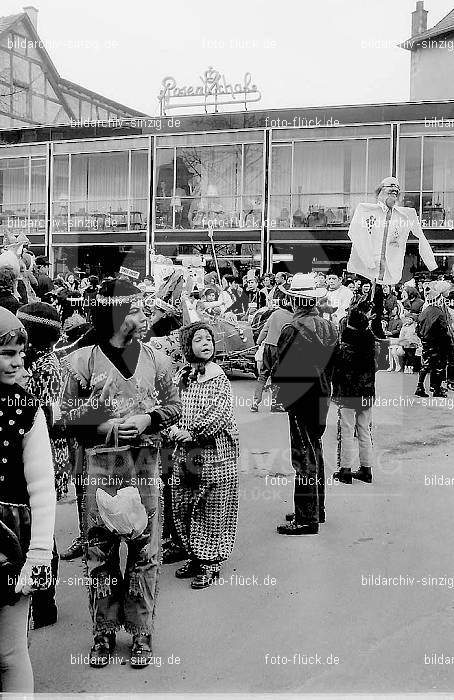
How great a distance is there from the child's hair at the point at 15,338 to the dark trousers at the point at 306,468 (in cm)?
325

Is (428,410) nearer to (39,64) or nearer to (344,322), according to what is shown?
(344,322)

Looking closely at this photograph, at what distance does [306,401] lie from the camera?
6.23m

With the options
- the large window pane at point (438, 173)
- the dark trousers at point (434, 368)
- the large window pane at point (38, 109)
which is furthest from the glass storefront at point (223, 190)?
the dark trousers at point (434, 368)

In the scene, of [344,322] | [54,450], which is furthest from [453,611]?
[344,322]

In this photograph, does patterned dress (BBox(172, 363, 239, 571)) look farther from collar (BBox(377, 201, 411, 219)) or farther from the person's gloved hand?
collar (BBox(377, 201, 411, 219))

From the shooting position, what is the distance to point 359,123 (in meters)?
26.2

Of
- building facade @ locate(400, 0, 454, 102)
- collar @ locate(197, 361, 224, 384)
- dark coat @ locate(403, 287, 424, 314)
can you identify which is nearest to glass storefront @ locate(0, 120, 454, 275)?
dark coat @ locate(403, 287, 424, 314)

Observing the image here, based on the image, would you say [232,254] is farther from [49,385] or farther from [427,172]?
[49,385]

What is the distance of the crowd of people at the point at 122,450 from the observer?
10.5ft

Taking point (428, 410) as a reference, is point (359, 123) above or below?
above

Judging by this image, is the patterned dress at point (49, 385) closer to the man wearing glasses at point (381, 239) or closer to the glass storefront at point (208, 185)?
the man wearing glasses at point (381, 239)

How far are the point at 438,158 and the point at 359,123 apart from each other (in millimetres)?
2966

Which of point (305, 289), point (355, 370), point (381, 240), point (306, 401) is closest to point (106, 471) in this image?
point (306, 401)

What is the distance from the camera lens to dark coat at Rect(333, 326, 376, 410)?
7742mm
